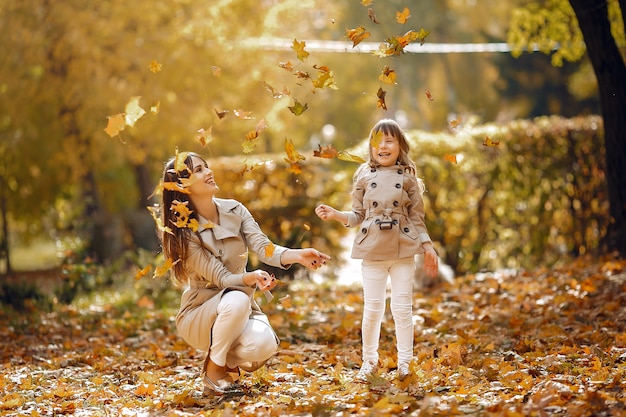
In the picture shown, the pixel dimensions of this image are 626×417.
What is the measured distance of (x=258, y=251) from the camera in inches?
201

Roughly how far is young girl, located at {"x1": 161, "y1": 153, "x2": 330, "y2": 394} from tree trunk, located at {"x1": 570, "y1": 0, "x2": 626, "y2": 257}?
16.1ft

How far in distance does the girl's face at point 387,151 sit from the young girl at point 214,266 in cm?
76

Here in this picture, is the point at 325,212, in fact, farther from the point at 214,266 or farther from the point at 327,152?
the point at 214,266

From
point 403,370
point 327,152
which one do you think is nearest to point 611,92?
point 327,152

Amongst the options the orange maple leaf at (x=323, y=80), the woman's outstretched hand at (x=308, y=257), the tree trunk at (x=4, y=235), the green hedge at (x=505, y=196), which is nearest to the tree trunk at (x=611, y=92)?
the green hedge at (x=505, y=196)

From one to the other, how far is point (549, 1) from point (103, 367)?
7.71m

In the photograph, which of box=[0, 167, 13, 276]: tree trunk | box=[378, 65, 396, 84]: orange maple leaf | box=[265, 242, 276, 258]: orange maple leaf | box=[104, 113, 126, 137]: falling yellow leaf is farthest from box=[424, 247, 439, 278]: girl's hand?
box=[0, 167, 13, 276]: tree trunk

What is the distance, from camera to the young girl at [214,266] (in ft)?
16.2

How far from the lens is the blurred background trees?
11.0 meters

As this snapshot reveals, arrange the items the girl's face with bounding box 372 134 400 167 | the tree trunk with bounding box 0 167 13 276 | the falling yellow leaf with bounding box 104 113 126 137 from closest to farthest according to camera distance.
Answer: the falling yellow leaf with bounding box 104 113 126 137, the girl's face with bounding box 372 134 400 167, the tree trunk with bounding box 0 167 13 276

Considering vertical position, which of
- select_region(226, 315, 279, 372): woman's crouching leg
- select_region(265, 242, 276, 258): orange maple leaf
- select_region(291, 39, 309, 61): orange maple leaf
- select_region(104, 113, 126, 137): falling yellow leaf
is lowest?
select_region(226, 315, 279, 372): woman's crouching leg

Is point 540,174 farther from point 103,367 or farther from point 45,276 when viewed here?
point 45,276

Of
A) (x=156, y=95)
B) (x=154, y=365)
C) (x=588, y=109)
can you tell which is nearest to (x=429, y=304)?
(x=154, y=365)

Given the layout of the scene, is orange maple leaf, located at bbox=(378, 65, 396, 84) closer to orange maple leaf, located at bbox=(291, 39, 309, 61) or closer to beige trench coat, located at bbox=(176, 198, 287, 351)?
orange maple leaf, located at bbox=(291, 39, 309, 61)
